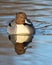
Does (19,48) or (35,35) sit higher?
(19,48)

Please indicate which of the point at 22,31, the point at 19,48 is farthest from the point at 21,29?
the point at 19,48

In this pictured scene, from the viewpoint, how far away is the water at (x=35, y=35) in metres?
10.9

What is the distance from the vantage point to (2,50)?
11773mm

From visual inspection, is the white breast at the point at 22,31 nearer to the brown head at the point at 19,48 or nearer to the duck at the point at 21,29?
the duck at the point at 21,29

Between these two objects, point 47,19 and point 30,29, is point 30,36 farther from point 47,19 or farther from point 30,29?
point 47,19

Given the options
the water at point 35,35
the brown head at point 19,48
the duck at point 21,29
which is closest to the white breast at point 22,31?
the duck at point 21,29

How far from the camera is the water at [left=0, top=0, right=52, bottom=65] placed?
1092 centimetres

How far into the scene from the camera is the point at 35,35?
44.0 ft

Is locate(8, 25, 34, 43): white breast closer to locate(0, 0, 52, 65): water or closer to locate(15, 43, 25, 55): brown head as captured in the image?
locate(0, 0, 52, 65): water

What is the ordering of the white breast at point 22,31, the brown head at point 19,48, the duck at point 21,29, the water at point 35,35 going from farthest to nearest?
1. the white breast at point 22,31
2. the duck at point 21,29
3. the brown head at point 19,48
4. the water at point 35,35

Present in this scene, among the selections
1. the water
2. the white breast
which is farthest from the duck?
the water

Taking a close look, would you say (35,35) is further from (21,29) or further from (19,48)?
(19,48)

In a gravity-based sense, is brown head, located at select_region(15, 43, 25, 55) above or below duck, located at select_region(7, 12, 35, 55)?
above

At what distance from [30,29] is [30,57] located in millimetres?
2517
